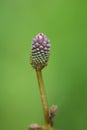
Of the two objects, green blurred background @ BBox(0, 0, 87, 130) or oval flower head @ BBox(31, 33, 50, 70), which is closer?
oval flower head @ BBox(31, 33, 50, 70)

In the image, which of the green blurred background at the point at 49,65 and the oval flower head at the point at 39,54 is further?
the green blurred background at the point at 49,65

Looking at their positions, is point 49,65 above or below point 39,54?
below

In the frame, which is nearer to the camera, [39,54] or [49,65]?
[39,54]
